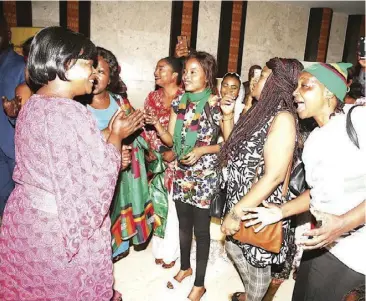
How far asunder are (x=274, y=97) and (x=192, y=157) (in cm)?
80

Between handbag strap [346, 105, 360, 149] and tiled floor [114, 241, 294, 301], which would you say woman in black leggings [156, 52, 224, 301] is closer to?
tiled floor [114, 241, 294, 301]

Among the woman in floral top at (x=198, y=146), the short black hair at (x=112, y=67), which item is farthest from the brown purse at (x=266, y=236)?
the short black hair at (x=112, y=67)

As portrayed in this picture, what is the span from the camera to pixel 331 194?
4.71ft

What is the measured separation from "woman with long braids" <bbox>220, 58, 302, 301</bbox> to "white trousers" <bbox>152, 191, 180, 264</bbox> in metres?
1.00

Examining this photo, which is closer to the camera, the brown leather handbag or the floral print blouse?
the brown leather handbag

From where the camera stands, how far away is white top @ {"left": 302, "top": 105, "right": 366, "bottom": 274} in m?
1.36

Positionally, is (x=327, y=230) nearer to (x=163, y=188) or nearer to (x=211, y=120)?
(x=211, y=120)

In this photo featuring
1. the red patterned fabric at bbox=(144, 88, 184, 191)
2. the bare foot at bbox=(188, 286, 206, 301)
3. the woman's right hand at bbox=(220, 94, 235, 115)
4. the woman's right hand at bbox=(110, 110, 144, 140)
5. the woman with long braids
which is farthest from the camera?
the red patterned fabric at bbox=(144, 88, 184, 191)

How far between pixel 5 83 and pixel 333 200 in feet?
8.21

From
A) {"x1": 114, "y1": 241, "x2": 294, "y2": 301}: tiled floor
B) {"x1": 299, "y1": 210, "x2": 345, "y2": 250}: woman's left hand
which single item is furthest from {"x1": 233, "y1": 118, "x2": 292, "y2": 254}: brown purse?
{"x1": 114, "y1": 241, "x2": 294, "y2": 301}: tiled floor

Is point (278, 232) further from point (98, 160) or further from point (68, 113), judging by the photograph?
point (68, 113)

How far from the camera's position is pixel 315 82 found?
1.61 metres

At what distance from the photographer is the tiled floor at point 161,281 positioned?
270 cm

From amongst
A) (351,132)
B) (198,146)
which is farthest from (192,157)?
(351,132)
